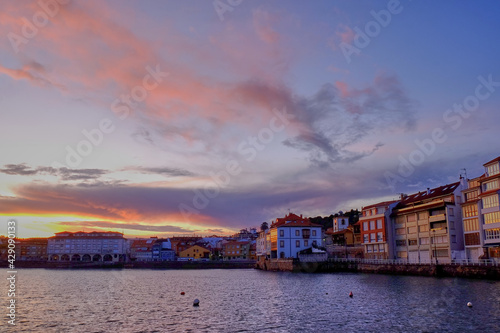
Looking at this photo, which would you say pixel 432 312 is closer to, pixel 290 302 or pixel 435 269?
pixel 290 302

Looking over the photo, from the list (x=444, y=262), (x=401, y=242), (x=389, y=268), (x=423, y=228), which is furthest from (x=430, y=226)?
(x=444, y=262)

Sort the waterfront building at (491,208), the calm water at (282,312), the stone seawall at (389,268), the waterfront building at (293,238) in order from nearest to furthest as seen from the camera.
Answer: the calm water at (282,312) < the stone seawall at (389,268) < the waterfront building at (491,208) < the waterfront building at (293,238)

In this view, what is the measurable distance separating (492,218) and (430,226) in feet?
62.9

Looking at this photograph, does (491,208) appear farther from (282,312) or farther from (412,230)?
(282,312)

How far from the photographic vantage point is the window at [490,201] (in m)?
70.2

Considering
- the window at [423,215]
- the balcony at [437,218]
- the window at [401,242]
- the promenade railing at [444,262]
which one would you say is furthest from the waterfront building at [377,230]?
the balcony at [437,218]

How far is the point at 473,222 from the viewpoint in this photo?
252 ft

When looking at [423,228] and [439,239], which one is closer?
[439,239]

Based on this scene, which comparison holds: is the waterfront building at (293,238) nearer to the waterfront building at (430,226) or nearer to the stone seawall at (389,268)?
the stone seawall at (389,268)

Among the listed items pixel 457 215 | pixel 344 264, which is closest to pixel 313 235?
pixel 344 264

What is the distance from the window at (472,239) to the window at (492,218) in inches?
147

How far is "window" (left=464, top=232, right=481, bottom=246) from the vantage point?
75.1 meters

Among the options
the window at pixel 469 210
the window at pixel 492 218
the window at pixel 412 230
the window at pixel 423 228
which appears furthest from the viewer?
the window at pixel 412 230

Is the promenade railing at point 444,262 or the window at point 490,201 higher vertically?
the window at point 490,201
